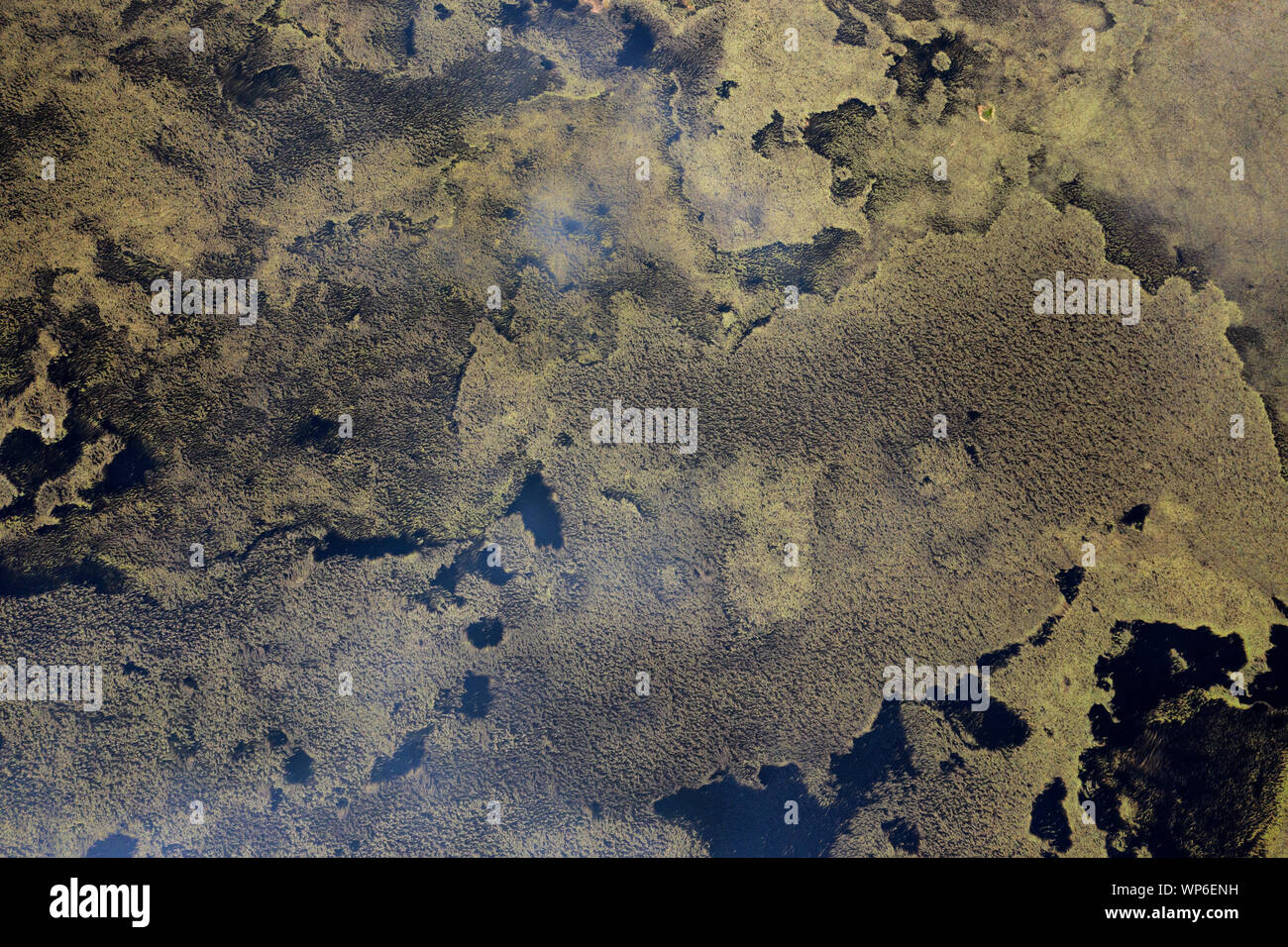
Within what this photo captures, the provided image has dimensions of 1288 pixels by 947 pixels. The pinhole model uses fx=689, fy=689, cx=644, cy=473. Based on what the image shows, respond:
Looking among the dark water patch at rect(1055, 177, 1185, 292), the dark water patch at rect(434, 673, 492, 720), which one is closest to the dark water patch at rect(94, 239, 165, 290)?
the dark water patch at rect(434, 673, 492, 720)

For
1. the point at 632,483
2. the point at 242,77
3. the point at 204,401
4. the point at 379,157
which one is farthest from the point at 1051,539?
the point at 242,77

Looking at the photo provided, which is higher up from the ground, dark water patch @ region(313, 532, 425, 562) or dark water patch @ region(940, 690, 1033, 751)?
dark water patch @ region(313, 532, 425, 562)

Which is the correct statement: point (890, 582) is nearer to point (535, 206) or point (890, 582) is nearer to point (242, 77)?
point (535, 206)

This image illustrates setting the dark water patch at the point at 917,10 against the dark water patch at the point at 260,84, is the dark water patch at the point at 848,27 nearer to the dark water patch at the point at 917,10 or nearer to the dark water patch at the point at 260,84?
the dark water patch at the point at 917,10

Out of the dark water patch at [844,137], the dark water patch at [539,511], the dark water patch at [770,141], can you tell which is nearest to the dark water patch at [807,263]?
the dark water patch at [844,137]

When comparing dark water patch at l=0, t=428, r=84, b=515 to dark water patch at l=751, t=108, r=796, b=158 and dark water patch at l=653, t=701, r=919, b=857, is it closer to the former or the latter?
dark water patch at l=653, t=701, r=919, b=857

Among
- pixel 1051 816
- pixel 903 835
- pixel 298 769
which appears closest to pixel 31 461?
pixel 298 769
